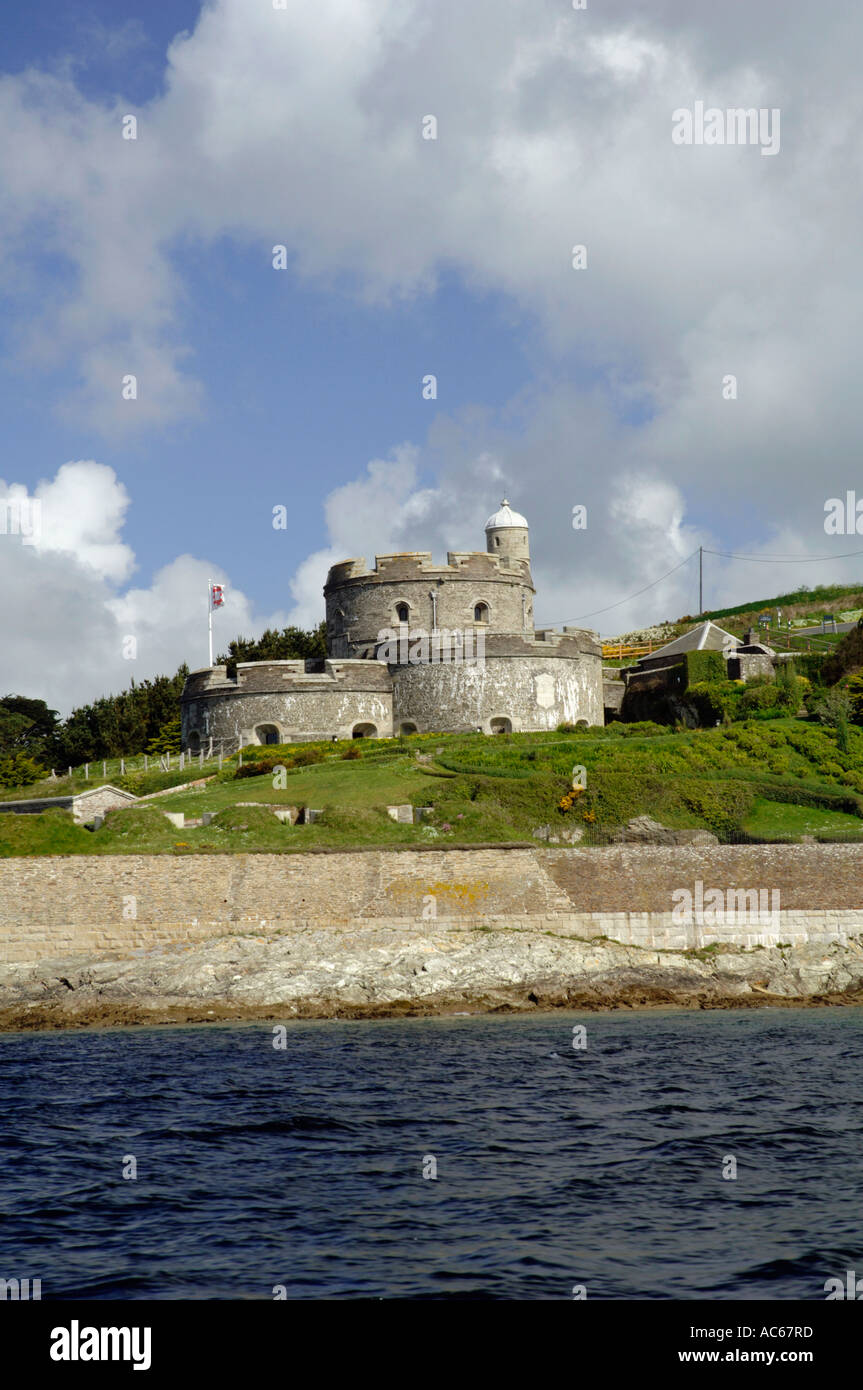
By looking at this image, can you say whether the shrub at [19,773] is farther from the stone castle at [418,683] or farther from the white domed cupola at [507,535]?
the white domed cupola at [507,535]

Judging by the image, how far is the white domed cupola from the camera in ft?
205

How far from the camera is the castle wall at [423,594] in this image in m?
57.9

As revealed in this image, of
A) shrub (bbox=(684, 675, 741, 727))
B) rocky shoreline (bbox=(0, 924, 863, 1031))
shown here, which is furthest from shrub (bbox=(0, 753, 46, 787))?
shrub (bbox=(684, 675, 741, 727))

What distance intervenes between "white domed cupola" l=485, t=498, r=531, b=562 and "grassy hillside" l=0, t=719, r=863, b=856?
1675 cm

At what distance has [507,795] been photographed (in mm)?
38094

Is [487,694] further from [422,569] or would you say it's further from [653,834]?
[653,834]

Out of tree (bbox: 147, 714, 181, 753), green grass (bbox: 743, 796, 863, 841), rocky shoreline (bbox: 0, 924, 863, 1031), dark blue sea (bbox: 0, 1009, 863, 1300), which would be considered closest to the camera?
dark blue sea (bbox: 0, 1009, 863, 1300)

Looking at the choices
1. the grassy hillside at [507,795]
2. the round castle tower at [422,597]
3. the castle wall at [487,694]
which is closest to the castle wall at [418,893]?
the grassy hillside at [507,795]

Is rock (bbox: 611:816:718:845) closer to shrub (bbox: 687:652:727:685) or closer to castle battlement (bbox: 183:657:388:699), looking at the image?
shrub (bbox: 687:652:727:685)

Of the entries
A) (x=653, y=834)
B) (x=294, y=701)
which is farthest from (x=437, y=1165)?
(x=294, y=701)

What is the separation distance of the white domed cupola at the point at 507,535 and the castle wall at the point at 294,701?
37.3ft

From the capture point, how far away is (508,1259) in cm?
1118
